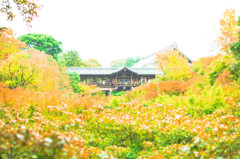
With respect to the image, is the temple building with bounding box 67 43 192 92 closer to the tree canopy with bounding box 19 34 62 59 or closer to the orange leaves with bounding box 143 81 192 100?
the tree canopy with bounding box 19 34 62 59

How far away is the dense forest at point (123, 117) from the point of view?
6.11 ft

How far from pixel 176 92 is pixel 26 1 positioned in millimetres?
10069

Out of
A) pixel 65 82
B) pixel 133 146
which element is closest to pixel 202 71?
pixel 65 82

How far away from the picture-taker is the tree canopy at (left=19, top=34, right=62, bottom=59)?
23.9 metres

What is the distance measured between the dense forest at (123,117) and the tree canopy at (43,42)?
406 centimetres

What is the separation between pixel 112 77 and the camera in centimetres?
2645

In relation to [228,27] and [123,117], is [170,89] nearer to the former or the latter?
[123,117]

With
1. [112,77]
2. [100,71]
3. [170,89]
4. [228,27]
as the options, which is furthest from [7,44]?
[228,27]

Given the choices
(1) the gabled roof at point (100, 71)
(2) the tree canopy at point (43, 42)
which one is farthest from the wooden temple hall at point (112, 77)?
(2) the tree canopy at point (43, 42)

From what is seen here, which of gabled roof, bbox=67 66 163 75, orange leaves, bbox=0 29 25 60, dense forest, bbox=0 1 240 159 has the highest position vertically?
orange leaves, bbox=0 29 25 60

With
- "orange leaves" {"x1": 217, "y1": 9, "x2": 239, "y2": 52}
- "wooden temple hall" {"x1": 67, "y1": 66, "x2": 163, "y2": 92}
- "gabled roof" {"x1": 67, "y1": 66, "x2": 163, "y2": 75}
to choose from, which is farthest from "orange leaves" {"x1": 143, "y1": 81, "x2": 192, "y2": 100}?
"gabled roof" {"x1": 67, "y1": 66, "x2": 163, "y2": 75}

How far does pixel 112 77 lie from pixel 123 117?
72.7 ft

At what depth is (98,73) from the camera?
2527 cm

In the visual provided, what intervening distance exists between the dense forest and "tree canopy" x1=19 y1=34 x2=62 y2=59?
4062mm
